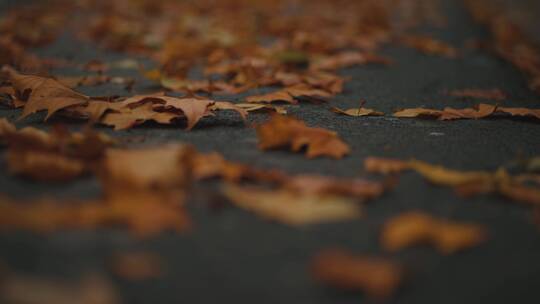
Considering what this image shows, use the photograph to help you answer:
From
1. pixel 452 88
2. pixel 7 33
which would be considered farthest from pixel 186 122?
pixel 7 33

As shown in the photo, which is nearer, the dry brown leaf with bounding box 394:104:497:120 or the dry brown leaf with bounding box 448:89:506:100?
the dry brown leaf with bounding box 394:104:497:120

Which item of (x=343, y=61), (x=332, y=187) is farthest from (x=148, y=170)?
(x=343, y=61)

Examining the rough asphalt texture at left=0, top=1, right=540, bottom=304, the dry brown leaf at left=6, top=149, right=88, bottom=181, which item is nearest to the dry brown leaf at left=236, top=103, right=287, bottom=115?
the rough asphalt texture at left=0, top=1, right=540, bottom=304

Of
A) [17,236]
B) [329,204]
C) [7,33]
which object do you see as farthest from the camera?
[7,33]

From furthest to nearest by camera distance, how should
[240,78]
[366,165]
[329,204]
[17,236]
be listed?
[240,78], [366,165], [329,204], [17,236]

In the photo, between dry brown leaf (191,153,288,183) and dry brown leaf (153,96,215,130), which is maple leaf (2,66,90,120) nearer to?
dry brown leaf (153,96,215,130)

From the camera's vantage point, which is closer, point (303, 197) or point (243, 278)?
point (243, 278)

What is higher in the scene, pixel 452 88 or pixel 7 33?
pixel 7 33

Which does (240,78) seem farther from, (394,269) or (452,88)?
(394,269)
